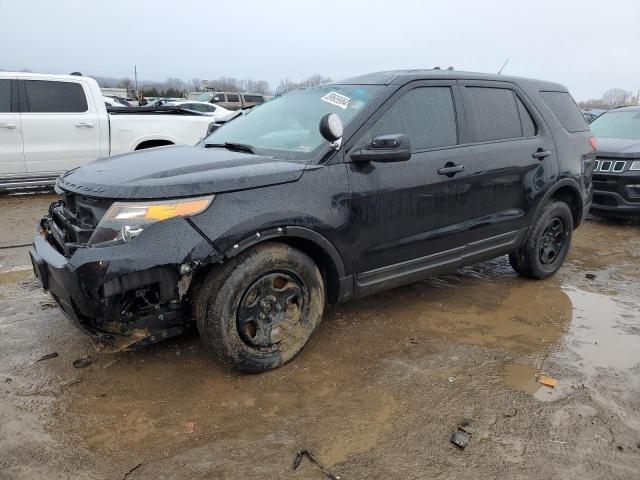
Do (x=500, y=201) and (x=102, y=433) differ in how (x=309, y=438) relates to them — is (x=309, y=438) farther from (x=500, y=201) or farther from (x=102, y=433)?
(x=500, y=201)

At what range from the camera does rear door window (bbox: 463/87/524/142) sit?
3932 mm

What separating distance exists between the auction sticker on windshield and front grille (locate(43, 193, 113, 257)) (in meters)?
1.67

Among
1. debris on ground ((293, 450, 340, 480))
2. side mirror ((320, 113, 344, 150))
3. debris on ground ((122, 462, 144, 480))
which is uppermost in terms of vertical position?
side mirror ((320, 113, 344, 150))

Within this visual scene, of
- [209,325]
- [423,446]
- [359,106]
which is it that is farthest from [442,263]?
[209,325]

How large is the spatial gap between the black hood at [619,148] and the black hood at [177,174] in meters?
6.13

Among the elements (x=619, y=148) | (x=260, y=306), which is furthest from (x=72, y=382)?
(x=619, y=148)

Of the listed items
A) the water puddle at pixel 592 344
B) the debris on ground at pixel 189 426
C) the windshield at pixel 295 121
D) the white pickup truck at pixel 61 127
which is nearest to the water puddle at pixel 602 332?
the water puddle at pixel 592 344

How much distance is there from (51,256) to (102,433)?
1024mm

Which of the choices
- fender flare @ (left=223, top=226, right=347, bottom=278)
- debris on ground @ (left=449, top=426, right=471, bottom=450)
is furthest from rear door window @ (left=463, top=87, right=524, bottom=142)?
debris on ground @ (left=449, top=426, right=471, bottom=450)

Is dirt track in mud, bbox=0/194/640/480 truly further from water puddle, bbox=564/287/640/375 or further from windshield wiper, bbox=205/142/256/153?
windshield wiper, bbox=205/142/256/153

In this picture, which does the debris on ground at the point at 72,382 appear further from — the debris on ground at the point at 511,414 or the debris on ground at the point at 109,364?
the debris on ground at the point at 511,414

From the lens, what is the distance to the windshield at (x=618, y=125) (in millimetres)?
8047

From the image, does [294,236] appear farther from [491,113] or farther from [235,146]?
[491,113]

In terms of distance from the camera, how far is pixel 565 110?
15.7ft
